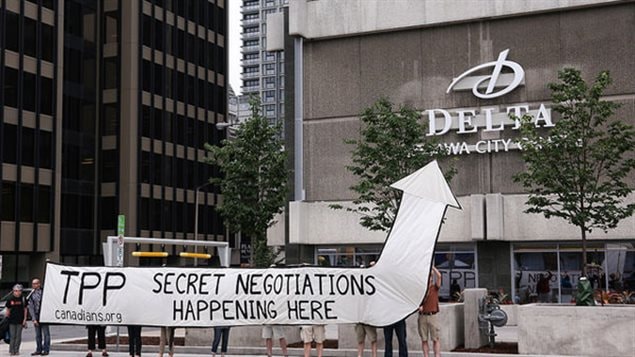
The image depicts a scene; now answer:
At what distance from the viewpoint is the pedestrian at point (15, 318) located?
67.4ft

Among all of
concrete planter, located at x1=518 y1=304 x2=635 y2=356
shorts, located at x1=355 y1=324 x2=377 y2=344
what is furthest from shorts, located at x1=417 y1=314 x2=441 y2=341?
concrete planter, located at x1=518 y1=304 x2=635 y2=356

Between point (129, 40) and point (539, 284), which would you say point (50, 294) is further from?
point (129, 40)

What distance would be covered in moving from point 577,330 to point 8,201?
148 ft

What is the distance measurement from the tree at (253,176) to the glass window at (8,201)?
2725 cm

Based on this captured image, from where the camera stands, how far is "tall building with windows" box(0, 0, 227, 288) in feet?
187

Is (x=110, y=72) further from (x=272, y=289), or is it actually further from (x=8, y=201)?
(x=272, y=289)

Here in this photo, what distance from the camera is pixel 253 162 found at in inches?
1280

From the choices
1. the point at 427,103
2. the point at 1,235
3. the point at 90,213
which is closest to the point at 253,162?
the point at 427,103

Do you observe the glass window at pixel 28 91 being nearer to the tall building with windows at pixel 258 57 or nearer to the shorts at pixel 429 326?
the shorts at pixel 429 326

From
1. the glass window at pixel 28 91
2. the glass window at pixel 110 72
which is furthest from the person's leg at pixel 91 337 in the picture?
the glass window at pixel 110 72

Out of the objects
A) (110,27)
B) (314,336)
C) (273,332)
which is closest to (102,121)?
(110,27)

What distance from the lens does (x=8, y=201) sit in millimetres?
55781

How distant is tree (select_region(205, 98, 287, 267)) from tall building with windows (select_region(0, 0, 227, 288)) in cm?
2743

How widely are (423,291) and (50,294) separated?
738cm
